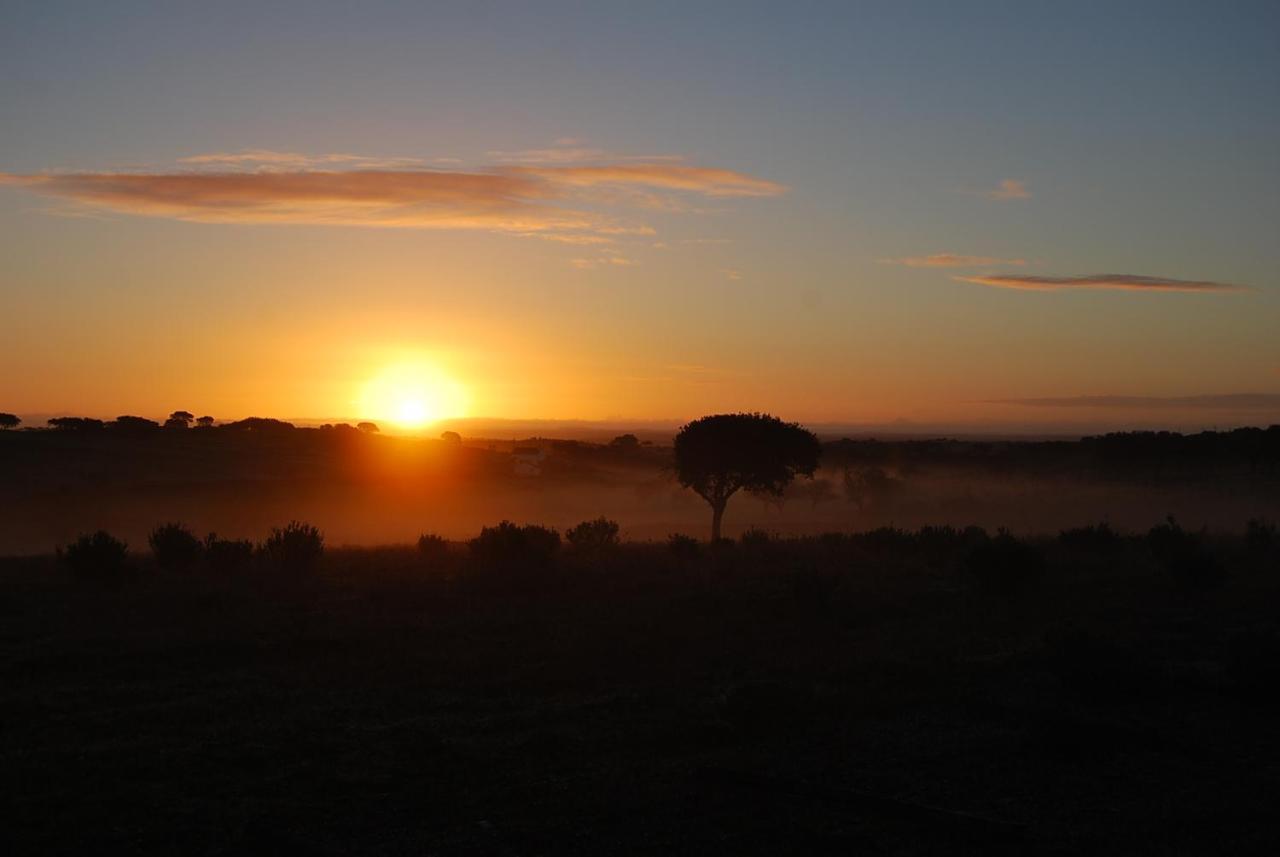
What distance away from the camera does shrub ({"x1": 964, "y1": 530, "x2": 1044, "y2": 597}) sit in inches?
939

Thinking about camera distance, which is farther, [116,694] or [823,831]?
[116,694]

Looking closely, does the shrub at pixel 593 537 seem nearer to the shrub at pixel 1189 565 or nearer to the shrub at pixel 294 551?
the shrub at pixel 294 551

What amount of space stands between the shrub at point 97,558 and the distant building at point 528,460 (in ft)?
236

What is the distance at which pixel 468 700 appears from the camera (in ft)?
49.7

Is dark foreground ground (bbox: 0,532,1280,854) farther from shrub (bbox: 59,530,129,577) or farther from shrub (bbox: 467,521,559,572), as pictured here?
shrub (bbox: 467,521,559,572)

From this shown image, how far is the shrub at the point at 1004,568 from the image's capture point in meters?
23.9

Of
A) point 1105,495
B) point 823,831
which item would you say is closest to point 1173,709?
point 823,831

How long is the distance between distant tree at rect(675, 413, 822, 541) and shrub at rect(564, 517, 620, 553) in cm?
774

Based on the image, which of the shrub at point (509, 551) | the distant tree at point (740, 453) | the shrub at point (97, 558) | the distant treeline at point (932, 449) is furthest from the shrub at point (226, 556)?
the distant treeline at point (932, 449)

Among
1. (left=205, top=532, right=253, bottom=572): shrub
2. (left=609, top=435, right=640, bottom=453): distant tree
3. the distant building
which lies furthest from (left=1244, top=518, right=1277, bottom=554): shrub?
(left=609, top=435, right=640, bottom=453): distant tree

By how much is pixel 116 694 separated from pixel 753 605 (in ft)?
39.4

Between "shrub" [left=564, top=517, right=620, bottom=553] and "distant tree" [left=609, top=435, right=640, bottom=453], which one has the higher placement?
"distant tree" [left=609, top=435, right=640, bottom=453]

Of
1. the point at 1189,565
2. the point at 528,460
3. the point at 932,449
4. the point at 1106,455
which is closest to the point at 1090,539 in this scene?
the point at 1189,565

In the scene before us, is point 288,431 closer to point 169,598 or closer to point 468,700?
point 169,598
